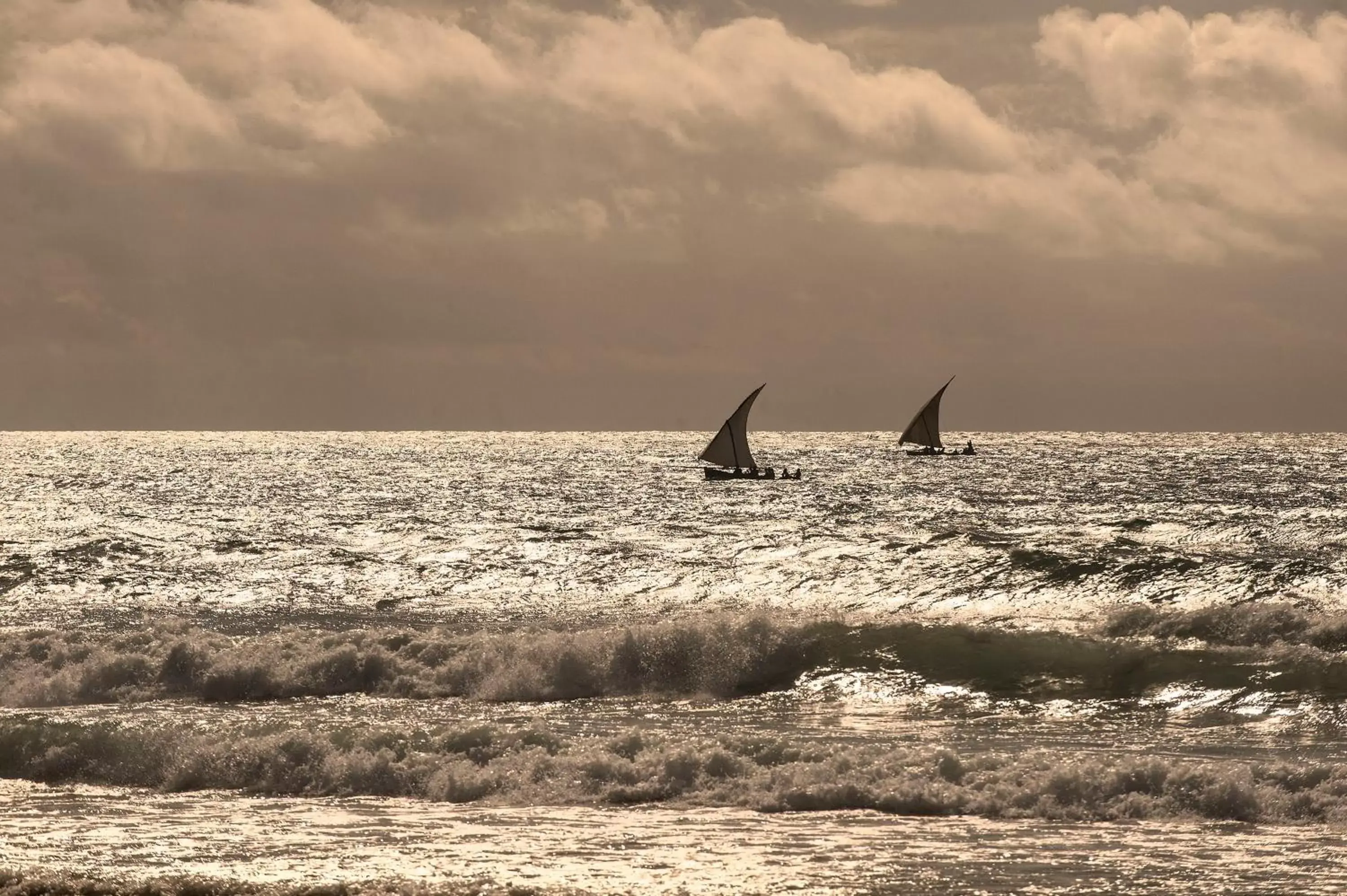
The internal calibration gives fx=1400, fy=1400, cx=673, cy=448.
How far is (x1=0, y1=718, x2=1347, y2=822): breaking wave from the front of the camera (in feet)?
55.7

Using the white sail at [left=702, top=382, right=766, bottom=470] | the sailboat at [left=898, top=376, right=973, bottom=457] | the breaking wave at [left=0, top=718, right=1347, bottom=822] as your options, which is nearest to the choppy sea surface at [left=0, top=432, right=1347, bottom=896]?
the breaking wave at [left=0, top=718, right=1347, bottom=822]

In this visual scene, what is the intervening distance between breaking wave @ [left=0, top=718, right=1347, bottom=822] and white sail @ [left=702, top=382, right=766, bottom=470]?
87.2m

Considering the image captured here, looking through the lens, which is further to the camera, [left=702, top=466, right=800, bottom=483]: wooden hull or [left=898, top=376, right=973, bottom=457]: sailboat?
[left=898, top=376, right=973, bottom=457]: sailboat

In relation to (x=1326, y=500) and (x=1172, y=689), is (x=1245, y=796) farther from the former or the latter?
(x=1326, y=500)

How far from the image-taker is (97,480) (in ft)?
425

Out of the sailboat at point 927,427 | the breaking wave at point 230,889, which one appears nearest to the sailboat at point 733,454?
the sailboat at point 927,427

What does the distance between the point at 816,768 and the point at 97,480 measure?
125 m

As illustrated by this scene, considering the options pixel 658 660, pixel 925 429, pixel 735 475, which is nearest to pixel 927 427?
pixel 925 429

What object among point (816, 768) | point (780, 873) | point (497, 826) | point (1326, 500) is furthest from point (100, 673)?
point (1326, 500)

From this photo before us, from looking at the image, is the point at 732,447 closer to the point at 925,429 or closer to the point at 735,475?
the point at 735,475

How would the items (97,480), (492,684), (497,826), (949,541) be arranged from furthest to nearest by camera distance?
→ (97,480)
(949,541)
(492,684)
(497,826)

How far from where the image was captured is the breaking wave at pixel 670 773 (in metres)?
17.0

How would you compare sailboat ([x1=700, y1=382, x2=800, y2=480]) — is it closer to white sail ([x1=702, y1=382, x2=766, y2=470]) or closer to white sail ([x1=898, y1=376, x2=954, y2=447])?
white sail ([x1=702, y1=382, x2=766, y2=470])

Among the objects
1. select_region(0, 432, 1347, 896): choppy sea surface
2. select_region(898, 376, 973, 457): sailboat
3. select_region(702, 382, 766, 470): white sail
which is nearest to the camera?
select_region(0, 432, 1347, 896): choppy sea surface
